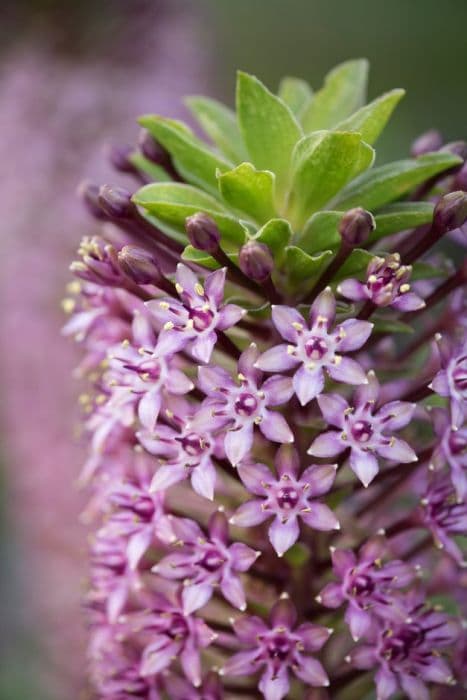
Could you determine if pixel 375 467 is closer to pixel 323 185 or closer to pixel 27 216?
pixel 323 185

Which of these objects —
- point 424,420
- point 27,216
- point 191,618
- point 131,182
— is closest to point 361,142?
point 424,420

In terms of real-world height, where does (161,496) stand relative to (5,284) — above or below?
below

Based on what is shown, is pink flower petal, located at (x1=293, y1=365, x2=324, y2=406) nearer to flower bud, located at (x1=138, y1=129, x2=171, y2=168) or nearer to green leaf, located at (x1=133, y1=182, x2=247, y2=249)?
green leaf, located at (x1=133, y1=182, x2=247, y2=249)

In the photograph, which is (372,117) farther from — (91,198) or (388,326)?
(91,198)

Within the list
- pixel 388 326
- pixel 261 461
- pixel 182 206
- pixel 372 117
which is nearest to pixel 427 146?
pixel 372 117

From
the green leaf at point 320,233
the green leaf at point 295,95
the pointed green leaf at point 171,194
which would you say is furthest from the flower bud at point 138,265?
the green leaf at point 295,95

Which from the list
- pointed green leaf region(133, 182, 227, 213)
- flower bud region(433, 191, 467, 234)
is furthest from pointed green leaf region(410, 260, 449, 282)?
pointed green leaf region(133, 182, 227, 213)

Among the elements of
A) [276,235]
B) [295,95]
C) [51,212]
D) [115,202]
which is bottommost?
[276,235]
